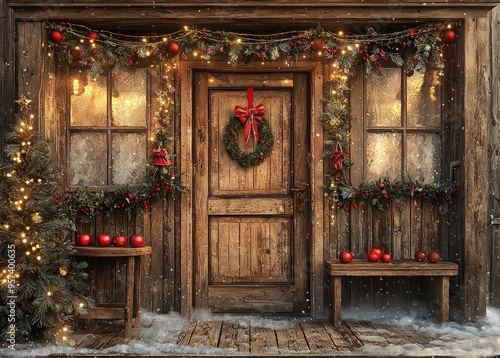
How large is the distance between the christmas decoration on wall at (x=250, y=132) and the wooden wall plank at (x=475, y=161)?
196cm

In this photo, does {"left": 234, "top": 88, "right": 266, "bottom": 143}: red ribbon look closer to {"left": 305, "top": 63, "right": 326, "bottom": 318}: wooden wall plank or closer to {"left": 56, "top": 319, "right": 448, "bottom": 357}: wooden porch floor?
{"left": 305, "top": 63, "right": 326, "bottom": 318}: wooden wall plank

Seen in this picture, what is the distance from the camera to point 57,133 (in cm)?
640

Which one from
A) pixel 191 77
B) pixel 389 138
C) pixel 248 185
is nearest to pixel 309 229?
pixel 248 185

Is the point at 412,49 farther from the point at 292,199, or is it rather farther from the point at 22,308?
the point at 22,308

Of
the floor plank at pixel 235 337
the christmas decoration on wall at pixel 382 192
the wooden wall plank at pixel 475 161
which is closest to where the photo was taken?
the floor plank at pixel 235 337

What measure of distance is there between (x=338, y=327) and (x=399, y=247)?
1.10 metres

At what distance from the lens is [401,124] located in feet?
21.5

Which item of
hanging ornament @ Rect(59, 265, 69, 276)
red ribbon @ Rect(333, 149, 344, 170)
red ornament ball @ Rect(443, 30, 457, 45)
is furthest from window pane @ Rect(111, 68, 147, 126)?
red ornament ball @ Rect(443, 30, 457, 45)

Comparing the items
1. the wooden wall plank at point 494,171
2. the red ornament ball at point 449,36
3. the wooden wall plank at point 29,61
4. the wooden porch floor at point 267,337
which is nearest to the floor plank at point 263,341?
the wooden porch floor at point 267,337

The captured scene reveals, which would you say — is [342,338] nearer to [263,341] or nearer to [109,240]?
[263,341]

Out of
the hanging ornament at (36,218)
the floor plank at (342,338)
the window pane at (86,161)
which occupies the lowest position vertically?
the floor plank at (342,338)

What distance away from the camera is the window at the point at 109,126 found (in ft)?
21.3

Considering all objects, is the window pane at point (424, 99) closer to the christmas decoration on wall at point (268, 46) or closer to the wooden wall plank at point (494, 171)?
the christmas decoration on wall at point (268, 46)

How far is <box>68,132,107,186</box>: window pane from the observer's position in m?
6.49
